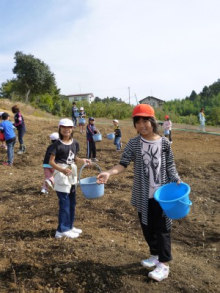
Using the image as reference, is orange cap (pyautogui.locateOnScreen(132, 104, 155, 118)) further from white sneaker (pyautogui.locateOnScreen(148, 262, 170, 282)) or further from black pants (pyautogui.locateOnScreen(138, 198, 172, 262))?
white sneaker (pyautogui.locateOnScreen(148, 262, 170, 282))

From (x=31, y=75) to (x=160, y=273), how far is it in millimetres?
29823

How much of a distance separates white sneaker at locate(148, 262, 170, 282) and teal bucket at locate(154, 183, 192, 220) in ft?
1.81

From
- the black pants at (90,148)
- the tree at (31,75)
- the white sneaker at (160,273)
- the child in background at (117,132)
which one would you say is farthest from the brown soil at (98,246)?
the tree at (31,75)

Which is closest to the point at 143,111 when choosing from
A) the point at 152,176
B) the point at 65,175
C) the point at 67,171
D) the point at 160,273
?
the point at 152,176

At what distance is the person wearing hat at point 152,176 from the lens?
2.71 m

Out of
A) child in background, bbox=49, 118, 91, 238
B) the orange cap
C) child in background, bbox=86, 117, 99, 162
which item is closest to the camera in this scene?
the orange cap

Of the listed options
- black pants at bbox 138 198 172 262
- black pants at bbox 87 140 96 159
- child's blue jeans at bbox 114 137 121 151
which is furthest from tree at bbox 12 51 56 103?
black pants at bbox 138 198 172 262

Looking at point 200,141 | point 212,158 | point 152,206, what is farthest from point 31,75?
point 152,206

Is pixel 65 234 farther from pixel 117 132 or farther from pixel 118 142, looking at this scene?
pixel 118 142

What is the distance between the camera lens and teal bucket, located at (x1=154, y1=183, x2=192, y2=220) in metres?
2.50

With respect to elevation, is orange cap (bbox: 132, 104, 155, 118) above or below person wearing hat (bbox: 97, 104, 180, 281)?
above

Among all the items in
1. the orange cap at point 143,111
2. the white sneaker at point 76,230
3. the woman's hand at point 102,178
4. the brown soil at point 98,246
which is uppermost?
the orange cap at point 143,111

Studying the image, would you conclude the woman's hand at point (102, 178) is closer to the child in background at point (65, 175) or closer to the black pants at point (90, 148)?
the child in background at point (65, 175)

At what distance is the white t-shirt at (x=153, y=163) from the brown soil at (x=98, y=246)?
89cm
